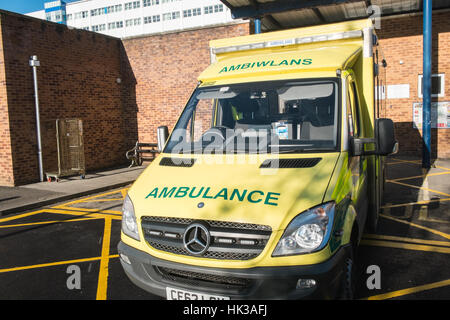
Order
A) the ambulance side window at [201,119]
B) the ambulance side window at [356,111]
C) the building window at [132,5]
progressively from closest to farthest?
the ambulance side window at [356,111] → the ambulance side window at [201,119] → the building window at [132,5]

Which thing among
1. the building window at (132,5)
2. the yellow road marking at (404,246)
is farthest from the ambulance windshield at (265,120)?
the building window at (132,5)

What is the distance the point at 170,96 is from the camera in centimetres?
1398

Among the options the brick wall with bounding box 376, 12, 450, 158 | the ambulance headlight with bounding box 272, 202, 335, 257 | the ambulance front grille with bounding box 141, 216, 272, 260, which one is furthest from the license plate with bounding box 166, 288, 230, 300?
the brick wall with bounding box 376, 12, 450, 158

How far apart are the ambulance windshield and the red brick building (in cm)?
819

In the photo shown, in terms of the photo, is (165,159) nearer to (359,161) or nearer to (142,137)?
(359,161)

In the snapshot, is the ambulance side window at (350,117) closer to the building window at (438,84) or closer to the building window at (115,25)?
the building window at (438,84)

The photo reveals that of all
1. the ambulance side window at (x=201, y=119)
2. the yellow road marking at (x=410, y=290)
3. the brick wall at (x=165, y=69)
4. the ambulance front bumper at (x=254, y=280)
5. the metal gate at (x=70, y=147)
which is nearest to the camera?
the ambulance front bumper at (x=254, y=280)

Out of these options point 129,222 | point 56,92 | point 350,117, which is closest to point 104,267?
point 129,222

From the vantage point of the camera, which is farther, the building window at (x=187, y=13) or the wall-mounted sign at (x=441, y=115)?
the building window at (x=187, y=13)

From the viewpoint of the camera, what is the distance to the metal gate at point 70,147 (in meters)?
11.3

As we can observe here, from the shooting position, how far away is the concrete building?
63297 millimetres

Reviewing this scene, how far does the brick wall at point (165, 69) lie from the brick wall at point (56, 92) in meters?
0.82

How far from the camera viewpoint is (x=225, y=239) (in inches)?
108
